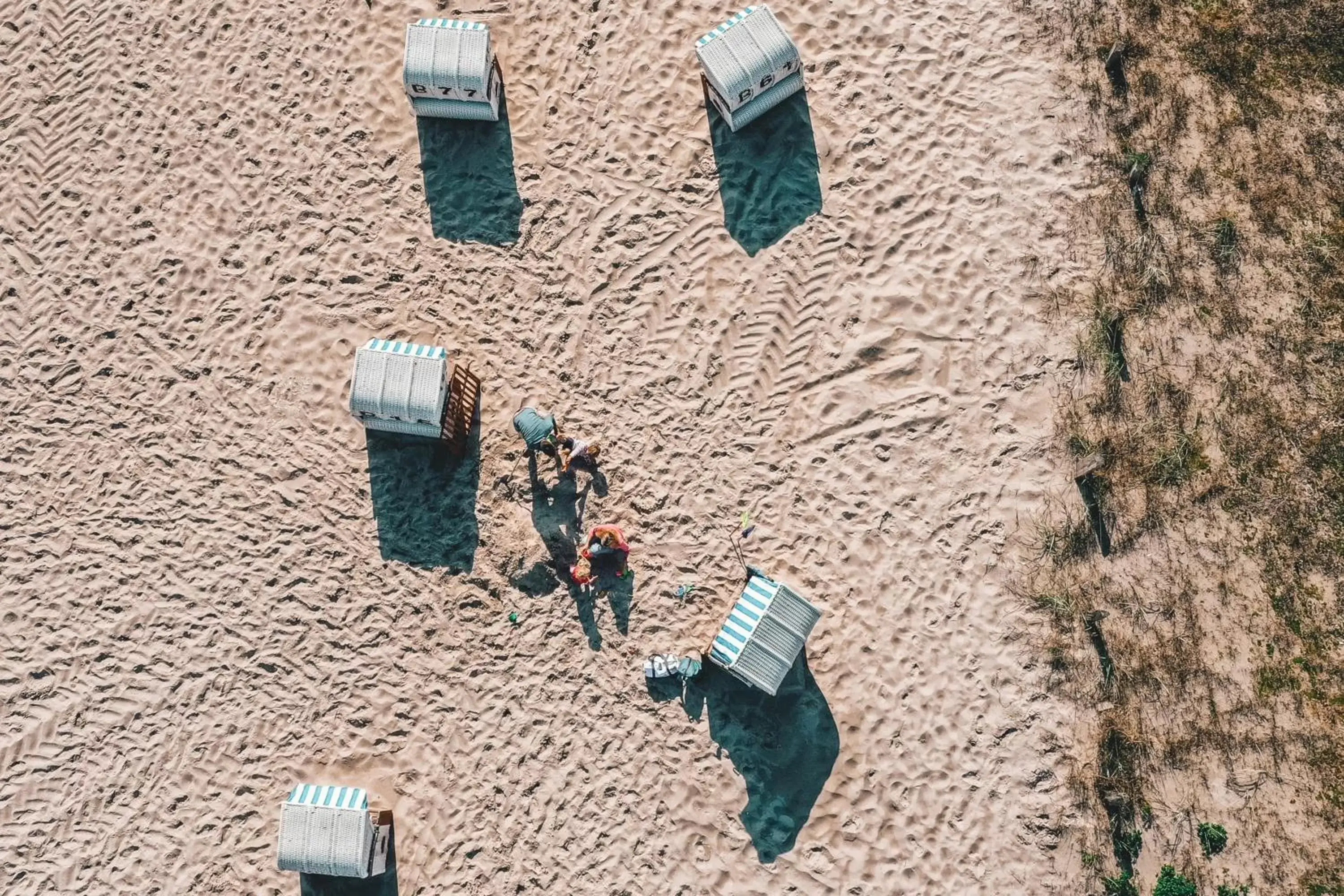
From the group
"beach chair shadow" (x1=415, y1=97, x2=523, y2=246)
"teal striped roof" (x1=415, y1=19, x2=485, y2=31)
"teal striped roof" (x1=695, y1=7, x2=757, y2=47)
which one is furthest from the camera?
"beach chair shadow" (x1=415, y1=97, x2=523, y2=246)

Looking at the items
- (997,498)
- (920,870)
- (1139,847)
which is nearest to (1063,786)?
(1139,847)

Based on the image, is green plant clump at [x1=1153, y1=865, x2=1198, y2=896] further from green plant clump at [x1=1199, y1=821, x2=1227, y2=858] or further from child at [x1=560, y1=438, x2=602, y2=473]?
child at [x1=560, y1=438, x2=602, y2=473]

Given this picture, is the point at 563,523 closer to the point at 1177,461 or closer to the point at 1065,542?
the point at 1065,542

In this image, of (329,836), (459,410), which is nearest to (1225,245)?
(459,410)

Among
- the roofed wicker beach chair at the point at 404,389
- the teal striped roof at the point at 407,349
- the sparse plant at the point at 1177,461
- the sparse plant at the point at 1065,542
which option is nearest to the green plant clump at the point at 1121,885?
the sparse plant at the point at 1065,542

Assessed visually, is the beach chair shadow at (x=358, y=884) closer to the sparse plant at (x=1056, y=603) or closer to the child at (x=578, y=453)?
the child at (x=578, y=453)

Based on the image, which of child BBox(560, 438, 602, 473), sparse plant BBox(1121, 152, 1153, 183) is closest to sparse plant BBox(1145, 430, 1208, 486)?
sparse plant BBox(1121, 152, 1153, 183)

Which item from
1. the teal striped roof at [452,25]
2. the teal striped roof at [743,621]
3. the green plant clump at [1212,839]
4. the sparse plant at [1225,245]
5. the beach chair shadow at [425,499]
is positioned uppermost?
the teal striped roof at [452,25]
